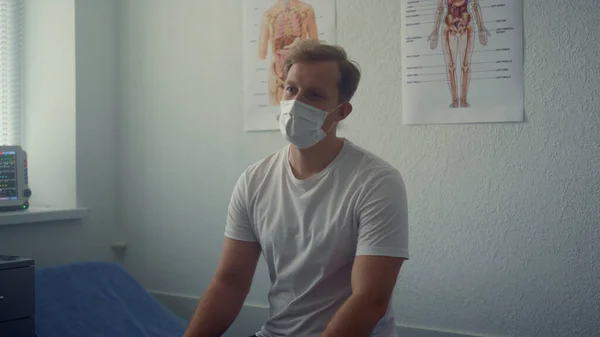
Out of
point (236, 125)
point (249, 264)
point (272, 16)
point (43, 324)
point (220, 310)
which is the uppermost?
point (272, 16)

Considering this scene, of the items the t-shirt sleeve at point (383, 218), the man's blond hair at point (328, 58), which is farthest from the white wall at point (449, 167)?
the t-shirt sleeve at point (383, 218)

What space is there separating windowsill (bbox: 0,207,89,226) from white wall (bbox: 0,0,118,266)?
0.17 feet

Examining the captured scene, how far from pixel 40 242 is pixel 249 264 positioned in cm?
146

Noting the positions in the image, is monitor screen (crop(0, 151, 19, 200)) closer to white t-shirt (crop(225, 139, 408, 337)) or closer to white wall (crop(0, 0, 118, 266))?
white wall (crop(0, 0, 118, 266))

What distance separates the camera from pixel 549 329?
203 cm

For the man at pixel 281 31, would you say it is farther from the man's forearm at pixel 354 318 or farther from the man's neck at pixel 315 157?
the man's forearm at pixel 354 318

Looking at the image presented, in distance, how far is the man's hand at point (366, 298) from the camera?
4.29 ft

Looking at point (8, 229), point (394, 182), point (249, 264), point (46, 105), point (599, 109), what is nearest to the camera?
point (394, 182)

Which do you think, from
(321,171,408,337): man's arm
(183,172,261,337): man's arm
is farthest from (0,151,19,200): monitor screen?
(321,171,408,337): man's arm

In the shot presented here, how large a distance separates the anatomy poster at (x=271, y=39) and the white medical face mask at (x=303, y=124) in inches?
37.3

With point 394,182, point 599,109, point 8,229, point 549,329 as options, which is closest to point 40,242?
point 8,229

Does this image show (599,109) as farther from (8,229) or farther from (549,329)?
(8,229)

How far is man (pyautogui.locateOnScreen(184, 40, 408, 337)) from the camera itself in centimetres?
135

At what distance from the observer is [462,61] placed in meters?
2.15
